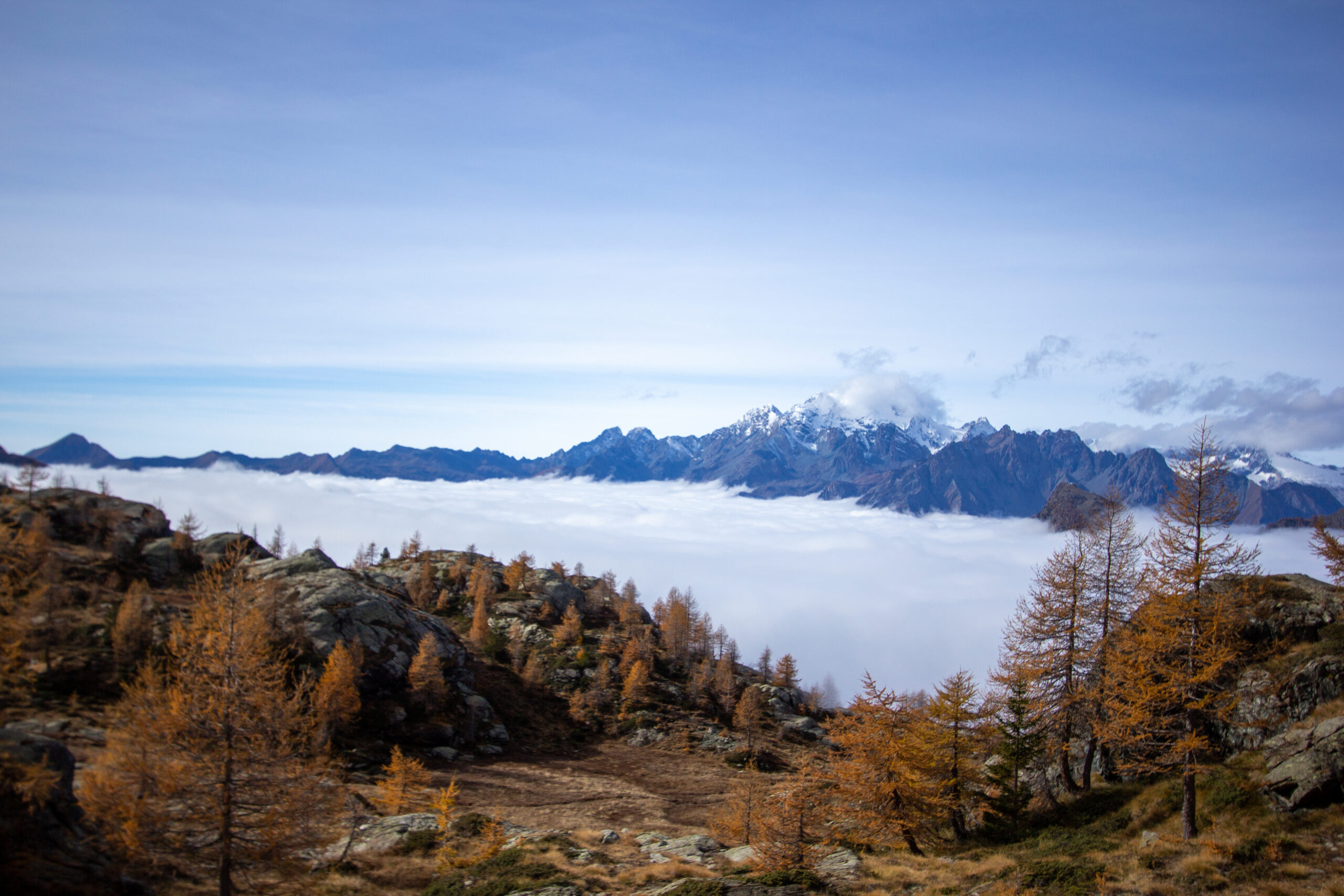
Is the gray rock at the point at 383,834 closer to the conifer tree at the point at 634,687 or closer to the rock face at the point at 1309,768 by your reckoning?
the rock face at the point at 1309,768

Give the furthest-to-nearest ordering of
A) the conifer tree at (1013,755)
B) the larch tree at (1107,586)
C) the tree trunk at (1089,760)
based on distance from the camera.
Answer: the tree trunk at (1089,760), the conifer tree at (1013,755), the larch tree at (1107,586)

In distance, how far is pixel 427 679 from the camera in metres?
66.5

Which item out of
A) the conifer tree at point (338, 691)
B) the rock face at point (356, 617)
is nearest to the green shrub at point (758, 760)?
the rock face at point (356, 617)

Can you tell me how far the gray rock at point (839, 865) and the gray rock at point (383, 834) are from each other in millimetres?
21626

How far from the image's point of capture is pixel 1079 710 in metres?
30.9

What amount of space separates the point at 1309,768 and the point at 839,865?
18.4 m

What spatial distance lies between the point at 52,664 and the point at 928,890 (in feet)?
215

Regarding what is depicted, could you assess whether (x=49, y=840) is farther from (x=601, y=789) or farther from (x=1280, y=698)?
(x=601, y=789)

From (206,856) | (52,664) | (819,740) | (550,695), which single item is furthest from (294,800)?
(819,740)

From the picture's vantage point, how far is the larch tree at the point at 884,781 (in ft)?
93.4

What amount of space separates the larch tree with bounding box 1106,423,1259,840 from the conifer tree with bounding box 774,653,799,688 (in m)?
87.9

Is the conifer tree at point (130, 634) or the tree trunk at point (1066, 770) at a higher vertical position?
the tree trunk at point (1066, 770)

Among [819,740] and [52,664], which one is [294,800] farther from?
[819,740]

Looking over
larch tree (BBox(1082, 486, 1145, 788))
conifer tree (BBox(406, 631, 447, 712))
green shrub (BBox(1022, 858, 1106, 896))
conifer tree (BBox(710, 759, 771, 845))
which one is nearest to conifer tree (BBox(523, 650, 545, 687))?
conifer tree (BBox(406, 631, 447, 712))
